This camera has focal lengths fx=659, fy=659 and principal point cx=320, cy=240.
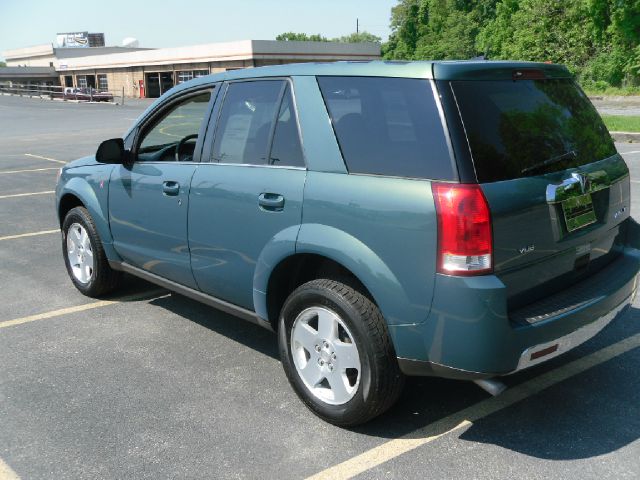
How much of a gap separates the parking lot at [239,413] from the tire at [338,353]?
16cm

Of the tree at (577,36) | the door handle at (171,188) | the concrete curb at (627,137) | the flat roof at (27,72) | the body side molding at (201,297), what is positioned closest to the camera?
the body side molding at (201,297)

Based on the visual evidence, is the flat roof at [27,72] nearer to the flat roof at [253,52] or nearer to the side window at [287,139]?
the flat roof at [253,52]

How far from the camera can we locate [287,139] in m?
3.68

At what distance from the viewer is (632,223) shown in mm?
3951

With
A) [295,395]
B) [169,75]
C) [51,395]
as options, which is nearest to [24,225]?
[51,395]

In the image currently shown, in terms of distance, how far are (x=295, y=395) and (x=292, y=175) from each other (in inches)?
50.1

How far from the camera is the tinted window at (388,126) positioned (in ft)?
9.78

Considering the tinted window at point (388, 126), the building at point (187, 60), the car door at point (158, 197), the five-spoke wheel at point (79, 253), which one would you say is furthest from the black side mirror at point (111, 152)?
the building at point (187, 60)

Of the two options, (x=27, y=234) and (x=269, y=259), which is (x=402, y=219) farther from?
(x=27, y=234)

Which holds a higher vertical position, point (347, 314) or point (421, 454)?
point (347, 314)

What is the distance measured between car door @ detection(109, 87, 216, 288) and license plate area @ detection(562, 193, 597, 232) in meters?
2.26

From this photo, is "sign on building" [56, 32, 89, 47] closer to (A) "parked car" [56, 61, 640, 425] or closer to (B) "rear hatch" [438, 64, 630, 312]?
(A) "parked car" [56, 61, 640, 425]

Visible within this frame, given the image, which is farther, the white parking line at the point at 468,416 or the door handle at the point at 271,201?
the door handle at the point at 271,201

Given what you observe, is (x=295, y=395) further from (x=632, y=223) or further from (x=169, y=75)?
(x=169, y=75)
